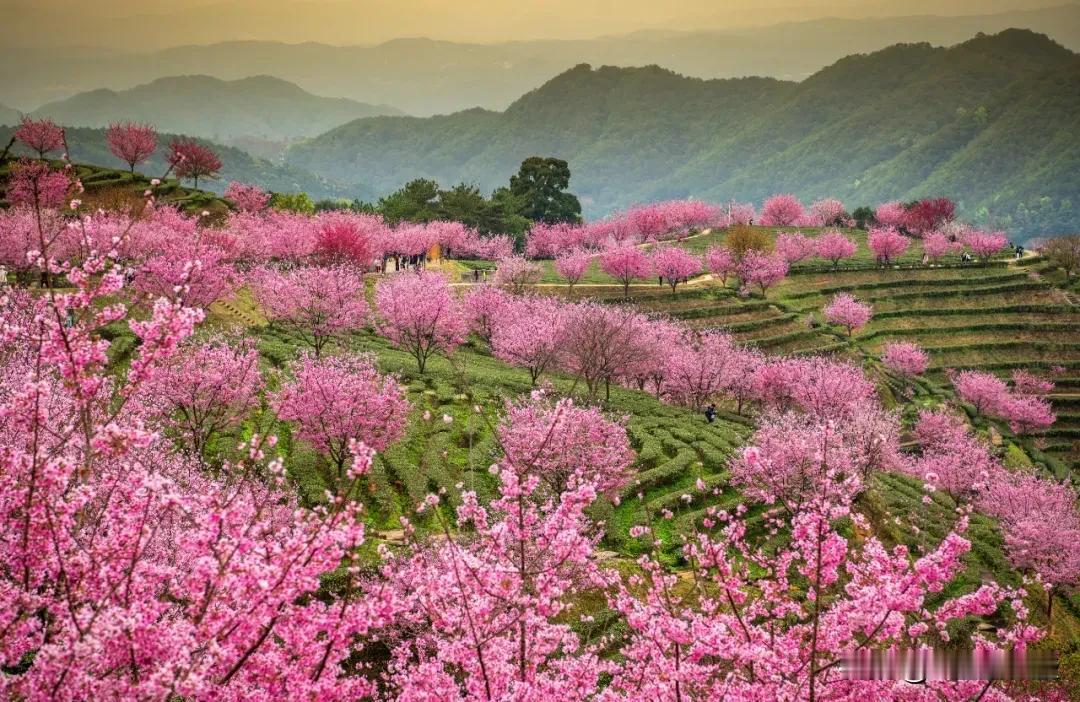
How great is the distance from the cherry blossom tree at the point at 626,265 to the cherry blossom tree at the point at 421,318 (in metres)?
33.5

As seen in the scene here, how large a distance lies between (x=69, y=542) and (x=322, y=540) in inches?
108

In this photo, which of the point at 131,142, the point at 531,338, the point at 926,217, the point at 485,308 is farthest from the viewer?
the point at 926,217

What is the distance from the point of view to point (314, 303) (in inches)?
1580

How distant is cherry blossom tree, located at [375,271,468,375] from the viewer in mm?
42219

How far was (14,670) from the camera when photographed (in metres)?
12.8

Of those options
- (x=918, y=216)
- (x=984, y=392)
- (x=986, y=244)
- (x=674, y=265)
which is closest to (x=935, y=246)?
(x=986, y=244)

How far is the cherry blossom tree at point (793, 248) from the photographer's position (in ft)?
301

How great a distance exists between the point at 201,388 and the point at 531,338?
915 inches

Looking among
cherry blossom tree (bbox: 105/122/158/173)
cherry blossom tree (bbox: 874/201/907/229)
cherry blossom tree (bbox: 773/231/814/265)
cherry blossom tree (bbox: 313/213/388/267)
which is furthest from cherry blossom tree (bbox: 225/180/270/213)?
cherry blossom tree (bbox: 874/201/907/229)

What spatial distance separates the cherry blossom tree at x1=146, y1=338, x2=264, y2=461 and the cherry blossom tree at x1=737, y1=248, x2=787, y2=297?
213 feet

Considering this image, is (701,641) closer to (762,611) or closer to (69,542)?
(762,611)

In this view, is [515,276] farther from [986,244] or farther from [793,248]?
[986,244]

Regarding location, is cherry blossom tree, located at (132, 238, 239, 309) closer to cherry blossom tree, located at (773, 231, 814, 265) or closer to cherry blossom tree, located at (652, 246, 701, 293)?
cherry blossom tree, located at (652, 246, 701, 293)

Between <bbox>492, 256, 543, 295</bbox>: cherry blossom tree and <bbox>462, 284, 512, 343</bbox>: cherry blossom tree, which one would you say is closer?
<bbox>462, 284, 512, 343</bbox>: cherry blossom tree
